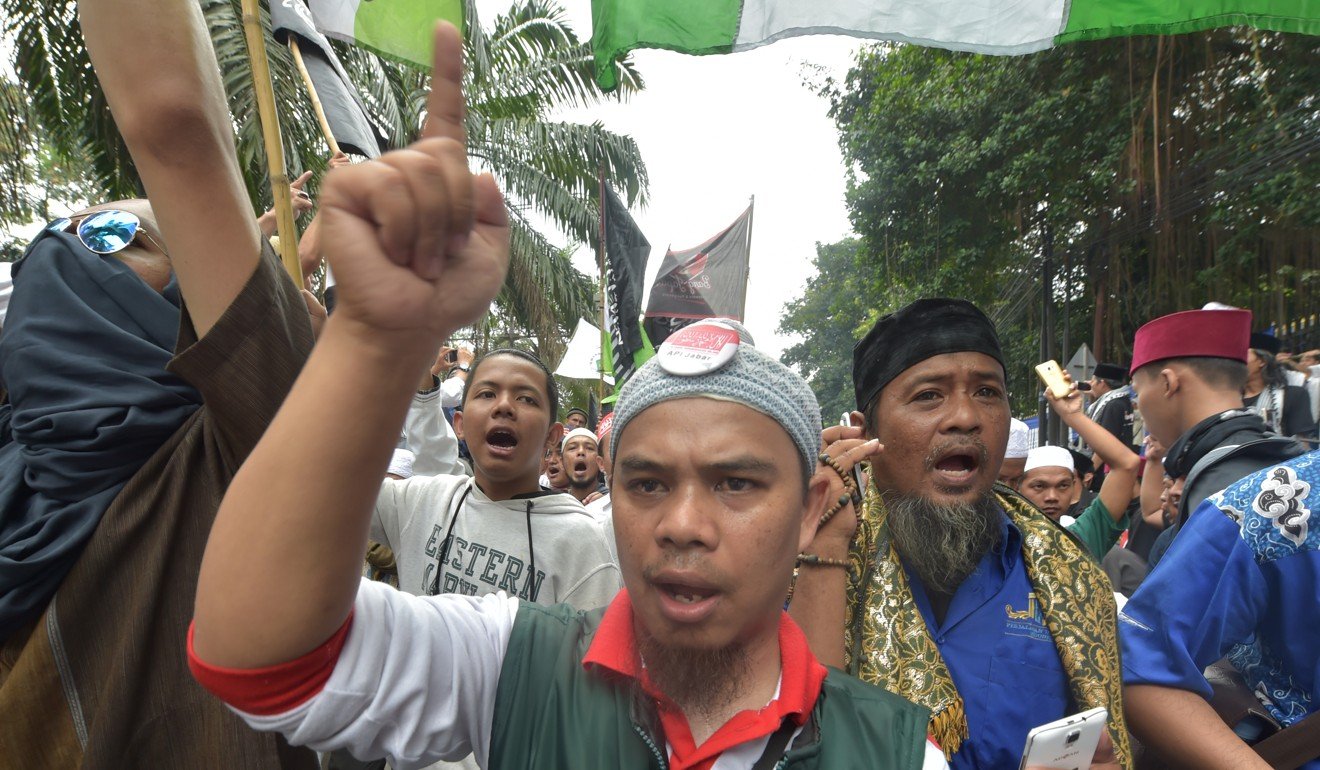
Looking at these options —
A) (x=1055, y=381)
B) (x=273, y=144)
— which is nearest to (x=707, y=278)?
(x=1055, y=381)

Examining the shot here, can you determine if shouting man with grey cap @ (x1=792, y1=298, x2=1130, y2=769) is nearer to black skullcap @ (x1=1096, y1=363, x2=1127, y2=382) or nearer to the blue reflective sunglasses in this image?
the blue reflective sunglasses

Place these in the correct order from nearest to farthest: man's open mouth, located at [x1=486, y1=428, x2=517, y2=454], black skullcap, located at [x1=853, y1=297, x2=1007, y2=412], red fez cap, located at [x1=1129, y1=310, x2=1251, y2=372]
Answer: black skullcap, located at [x1=853, y1=297, x2=1007, y2=412] → red fez cap, located at [x1=1129, y1=310, x2=1251, y2=372] → man's open mouth, located at [x1=486, y1=428, x2=517, y2=454]

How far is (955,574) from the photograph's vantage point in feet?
7.66

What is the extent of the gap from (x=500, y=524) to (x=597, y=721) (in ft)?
6.12

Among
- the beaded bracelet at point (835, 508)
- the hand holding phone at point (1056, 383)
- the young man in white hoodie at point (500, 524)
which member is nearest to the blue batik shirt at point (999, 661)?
the beaded bracelet at point (835, 508)

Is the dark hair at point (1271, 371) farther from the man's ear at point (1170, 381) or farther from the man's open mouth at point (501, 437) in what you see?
the man's open mouth at point (501, 437)

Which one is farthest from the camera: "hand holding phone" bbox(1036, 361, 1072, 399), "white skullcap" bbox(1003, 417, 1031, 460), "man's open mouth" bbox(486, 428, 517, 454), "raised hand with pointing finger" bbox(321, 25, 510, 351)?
"white skullcap" bbox(1003, 417, 1031, 460)

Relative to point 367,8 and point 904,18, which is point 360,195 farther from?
point 904,18

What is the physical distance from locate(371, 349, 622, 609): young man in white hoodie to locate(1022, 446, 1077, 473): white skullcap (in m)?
3.45

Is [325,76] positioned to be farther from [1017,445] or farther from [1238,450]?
[1017,445]

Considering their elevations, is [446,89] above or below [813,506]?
above

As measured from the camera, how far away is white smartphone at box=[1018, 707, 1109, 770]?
1.62m

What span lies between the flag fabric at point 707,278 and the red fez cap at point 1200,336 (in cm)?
425

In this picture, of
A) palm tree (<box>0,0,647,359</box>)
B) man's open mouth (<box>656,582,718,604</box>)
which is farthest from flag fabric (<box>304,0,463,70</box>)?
palm tree (<box>0,0,647,359</box>)
